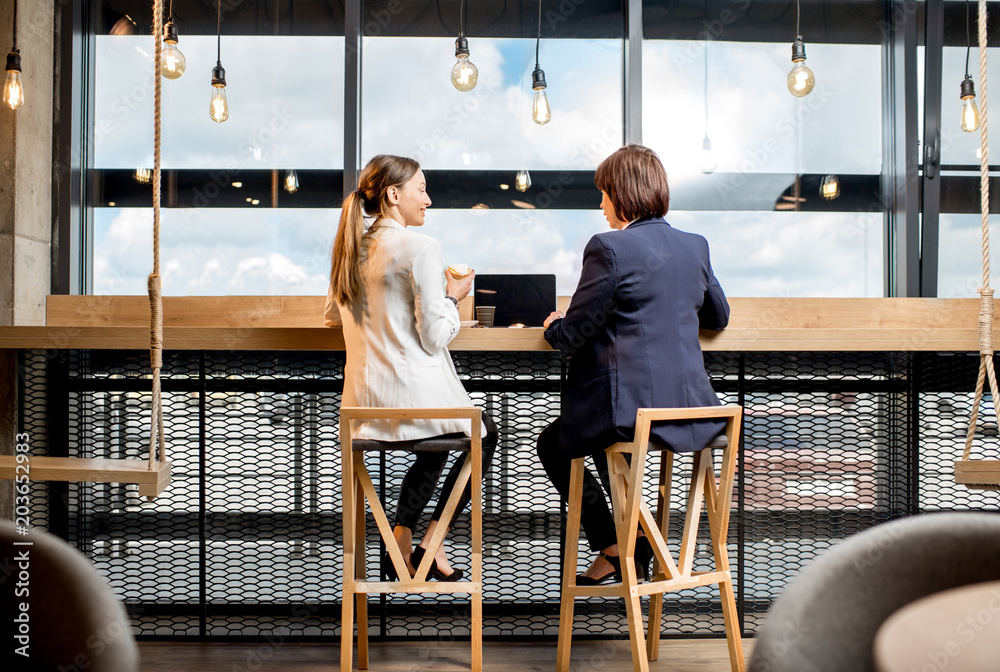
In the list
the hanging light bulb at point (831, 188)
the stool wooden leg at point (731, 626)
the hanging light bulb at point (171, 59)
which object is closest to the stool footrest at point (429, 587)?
the stool wooden leg at point (731, 626)

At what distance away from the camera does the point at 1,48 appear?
2604 millimetres

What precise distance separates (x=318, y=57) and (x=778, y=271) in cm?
268

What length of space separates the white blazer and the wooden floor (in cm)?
70

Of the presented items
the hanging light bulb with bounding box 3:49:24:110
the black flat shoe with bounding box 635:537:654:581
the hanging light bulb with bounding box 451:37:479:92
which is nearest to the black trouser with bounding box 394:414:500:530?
the black flat shoe with bounding box 635:537:654:581

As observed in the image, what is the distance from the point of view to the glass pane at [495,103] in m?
3.57

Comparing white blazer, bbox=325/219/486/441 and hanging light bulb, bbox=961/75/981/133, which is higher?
hanging light bulb, bbox=961/75/981/133

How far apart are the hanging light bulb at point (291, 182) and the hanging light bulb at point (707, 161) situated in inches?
83.5

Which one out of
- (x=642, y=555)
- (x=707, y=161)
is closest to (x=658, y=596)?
(x=642, y=555)

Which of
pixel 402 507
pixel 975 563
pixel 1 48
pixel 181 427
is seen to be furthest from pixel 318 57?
pixel 975 563

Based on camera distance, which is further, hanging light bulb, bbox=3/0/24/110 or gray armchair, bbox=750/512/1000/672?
hanging light bulb, bbox=3/0/24/110

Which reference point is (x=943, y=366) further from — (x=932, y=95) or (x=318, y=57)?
(x=318, y=57)

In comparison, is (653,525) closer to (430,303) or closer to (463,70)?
(430,303)

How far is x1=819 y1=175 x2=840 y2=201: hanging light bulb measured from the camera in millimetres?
3598

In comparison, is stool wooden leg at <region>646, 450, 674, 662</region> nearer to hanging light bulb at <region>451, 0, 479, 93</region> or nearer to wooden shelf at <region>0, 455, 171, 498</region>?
wooden shelf at <region>0, 455, 171, 498</region>
